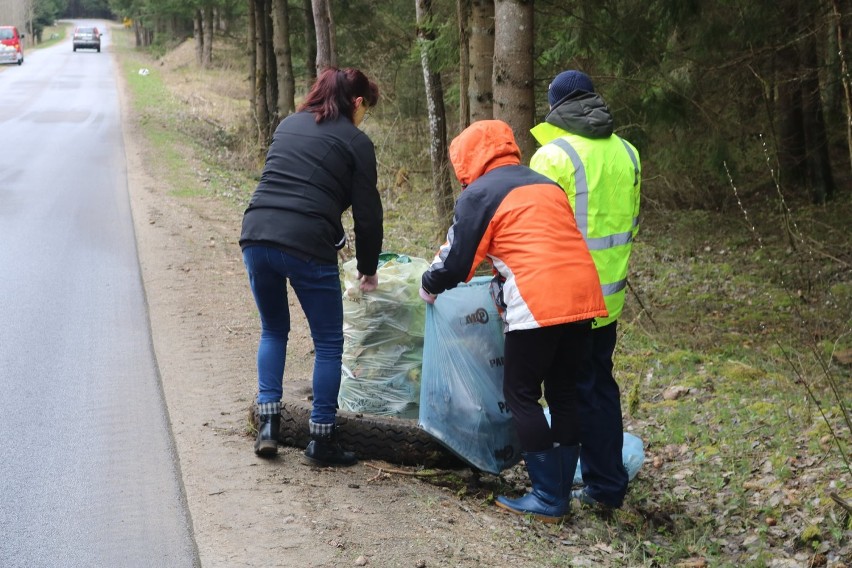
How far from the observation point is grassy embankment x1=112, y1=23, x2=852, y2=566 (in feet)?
16.3

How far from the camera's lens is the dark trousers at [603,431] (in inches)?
193

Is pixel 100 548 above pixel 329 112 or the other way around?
the other way around

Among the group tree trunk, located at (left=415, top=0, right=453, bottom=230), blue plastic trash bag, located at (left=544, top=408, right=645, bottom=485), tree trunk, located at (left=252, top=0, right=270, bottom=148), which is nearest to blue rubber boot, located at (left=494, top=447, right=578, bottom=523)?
blue plastic trash bag, located at (left=544, top=408, right=645, bottom=485)

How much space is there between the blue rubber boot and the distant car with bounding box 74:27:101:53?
69.5 m

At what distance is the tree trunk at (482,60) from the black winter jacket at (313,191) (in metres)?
4.01

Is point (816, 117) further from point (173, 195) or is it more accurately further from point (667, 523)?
point (667, 523)

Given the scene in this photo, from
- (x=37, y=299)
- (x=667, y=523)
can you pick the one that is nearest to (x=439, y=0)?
(x=37, y=299)

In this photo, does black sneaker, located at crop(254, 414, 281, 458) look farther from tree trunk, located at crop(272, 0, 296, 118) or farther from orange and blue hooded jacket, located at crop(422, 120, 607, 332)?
tree trunk, located at crop(272, 0, 296, 118)

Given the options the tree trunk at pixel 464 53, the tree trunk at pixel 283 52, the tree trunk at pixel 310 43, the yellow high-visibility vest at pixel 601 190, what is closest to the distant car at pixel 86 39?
the tree trunk at pixel 310 43

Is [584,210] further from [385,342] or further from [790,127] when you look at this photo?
[790,127]

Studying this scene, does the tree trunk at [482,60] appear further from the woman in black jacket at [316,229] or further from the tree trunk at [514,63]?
the woman in black jacket at [316,229]

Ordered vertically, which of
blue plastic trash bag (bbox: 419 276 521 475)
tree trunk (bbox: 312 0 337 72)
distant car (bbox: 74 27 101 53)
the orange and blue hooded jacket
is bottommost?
blue plastic trash bag (bbox: 419 276 521 475)

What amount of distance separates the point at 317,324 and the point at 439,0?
8298 millimetres

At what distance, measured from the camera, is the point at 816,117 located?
16062mm
